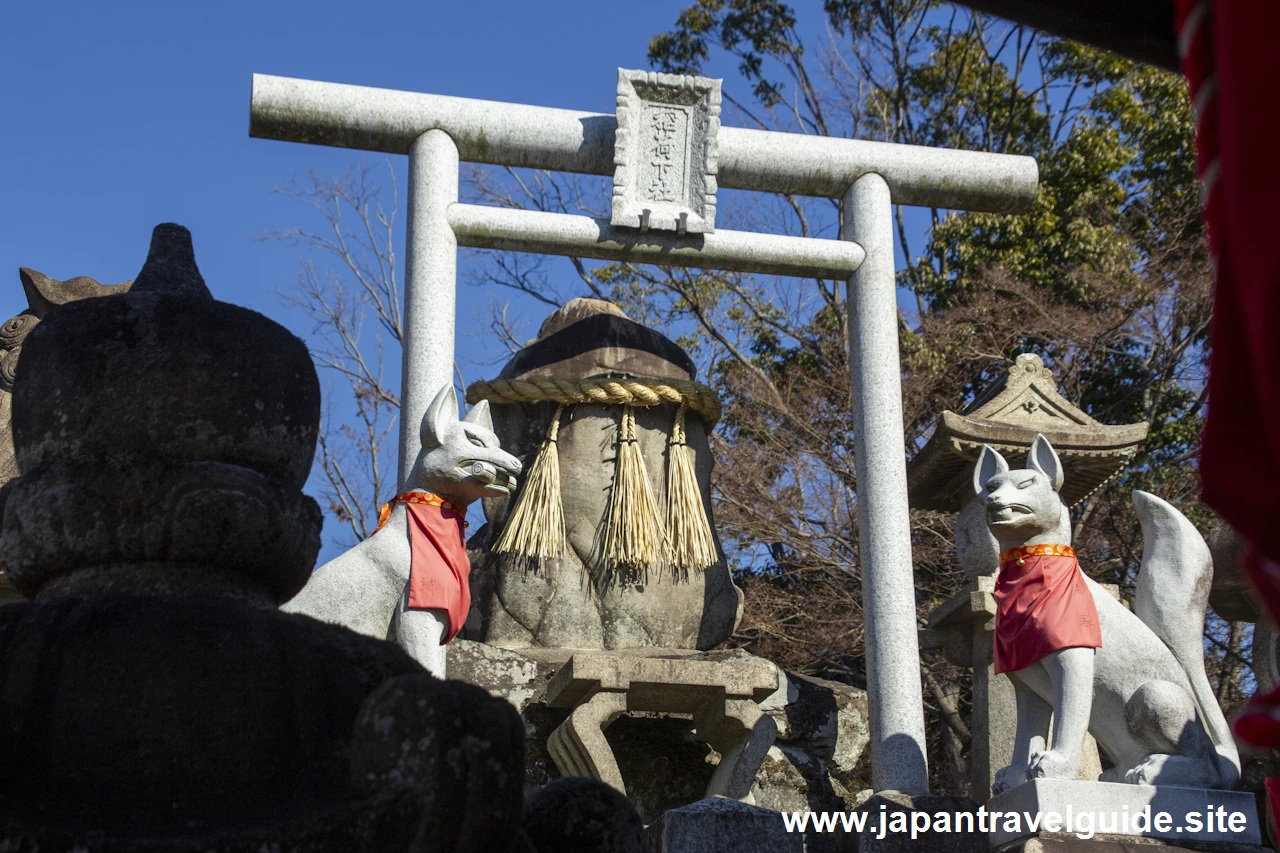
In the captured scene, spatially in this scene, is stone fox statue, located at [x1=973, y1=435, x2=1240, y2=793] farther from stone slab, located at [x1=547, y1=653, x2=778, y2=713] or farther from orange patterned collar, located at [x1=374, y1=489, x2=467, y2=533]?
orange patterned collar, located at [x1=374, y1=489, x2=467, y2=533]

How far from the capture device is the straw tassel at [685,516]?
6.02m

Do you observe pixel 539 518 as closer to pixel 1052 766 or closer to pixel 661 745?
pixel 661 745

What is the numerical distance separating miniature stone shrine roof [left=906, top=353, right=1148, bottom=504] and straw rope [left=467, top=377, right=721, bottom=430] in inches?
50.5

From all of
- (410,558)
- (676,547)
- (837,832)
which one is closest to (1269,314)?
(410,558)

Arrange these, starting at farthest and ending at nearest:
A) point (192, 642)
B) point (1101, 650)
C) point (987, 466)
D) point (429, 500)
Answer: point (987, 466) → point (1101, 650) → point (429, 500) → point (192, 642)

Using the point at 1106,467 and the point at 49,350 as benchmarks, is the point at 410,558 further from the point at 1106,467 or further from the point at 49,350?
the point at 1106,467

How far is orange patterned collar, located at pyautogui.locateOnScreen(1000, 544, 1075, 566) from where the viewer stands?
4.76 m

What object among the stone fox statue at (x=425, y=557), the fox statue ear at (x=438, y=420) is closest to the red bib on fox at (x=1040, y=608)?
the stone fox statue at (x=425, y=557)

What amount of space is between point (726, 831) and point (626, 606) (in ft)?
7.43

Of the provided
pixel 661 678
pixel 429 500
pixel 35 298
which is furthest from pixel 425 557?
pixel 35 298

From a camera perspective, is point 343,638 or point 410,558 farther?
point 410,558

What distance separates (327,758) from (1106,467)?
5118 millimetres

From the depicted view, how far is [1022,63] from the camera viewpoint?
15.2 m

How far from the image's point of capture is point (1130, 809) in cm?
427
